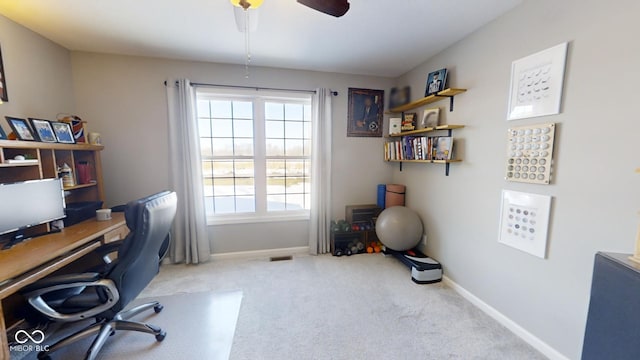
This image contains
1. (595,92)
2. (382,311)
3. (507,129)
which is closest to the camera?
(595,92)

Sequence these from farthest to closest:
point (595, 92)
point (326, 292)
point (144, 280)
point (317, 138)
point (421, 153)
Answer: point (317, 138), point (421, 153), point (326, 292), point (144, 280), point (595, 92)

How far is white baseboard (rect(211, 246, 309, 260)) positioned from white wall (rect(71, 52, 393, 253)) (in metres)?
0.06

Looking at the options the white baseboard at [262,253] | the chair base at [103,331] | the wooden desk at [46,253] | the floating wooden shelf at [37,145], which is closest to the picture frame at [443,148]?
the white baseboard at [262,253]

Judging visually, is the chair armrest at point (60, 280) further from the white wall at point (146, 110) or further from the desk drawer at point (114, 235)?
the white wall at point (146, 110)

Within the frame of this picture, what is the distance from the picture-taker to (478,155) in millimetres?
2104

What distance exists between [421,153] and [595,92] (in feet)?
4.48

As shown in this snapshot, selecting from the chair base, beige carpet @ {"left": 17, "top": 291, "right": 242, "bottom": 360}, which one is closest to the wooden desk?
the chair base

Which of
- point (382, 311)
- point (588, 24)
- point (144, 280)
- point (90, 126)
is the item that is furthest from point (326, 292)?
point (90, 126)

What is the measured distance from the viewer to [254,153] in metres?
3.11

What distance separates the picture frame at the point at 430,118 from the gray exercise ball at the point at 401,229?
3.29 ft

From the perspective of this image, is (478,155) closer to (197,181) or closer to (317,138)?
(317,138)

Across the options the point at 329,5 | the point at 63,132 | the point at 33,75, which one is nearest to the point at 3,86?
the point at 33,75

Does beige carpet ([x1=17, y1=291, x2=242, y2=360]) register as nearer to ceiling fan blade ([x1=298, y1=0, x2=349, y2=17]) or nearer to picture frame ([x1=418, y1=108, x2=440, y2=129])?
ceiling fan blade ([x1=298, y1=0, x2=349, y2=17])

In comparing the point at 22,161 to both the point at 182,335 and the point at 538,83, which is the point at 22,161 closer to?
the point at 182,335
